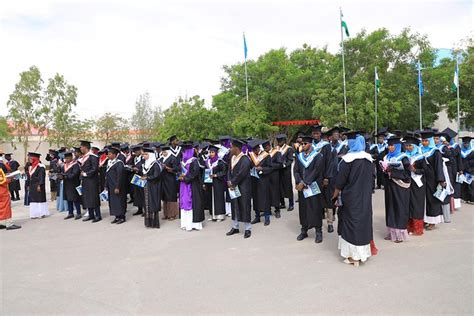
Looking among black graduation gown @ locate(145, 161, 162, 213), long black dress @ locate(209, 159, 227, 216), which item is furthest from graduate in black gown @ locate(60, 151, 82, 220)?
long black dress @ locate(209, 159, 227, 216)

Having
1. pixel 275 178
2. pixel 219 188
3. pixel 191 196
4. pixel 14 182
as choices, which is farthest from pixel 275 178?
pixel 14 182

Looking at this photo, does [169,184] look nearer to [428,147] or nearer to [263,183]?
[263,183]

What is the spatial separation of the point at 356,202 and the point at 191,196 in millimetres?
3684

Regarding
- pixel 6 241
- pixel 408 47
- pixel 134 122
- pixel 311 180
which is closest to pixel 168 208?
pixel 6 241

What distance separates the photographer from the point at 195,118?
28.0 metres

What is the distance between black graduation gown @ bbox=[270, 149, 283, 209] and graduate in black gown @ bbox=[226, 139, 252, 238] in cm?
152

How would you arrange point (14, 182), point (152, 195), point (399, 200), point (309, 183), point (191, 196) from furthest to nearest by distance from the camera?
point (14, 182) → point (152, 195) → point (191, 196) → point (309, 183) → point (399, 200)

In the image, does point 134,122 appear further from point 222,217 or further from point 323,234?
point 323,234

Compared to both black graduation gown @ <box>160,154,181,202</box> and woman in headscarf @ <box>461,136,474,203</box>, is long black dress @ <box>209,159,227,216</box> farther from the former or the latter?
woman in headscarf @ <box>461,136,474,203</box>

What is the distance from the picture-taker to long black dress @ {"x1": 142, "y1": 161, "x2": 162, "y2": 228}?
7867mm

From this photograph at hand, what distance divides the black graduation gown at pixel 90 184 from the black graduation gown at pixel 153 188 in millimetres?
1909

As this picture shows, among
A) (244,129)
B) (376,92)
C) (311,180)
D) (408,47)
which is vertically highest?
(408,47)

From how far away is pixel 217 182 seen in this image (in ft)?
27.8

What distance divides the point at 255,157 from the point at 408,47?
2136cm
